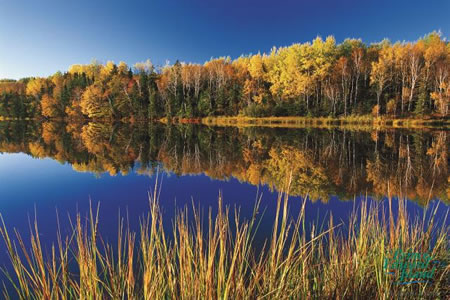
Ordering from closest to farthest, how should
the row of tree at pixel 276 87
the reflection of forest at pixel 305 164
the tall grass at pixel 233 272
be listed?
1. the tall grass at pixel 233 272
2. the reflection of forest at pixel 305 164
3. the row of tree at pixel 276 87

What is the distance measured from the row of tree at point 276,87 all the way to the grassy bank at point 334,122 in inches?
56.0

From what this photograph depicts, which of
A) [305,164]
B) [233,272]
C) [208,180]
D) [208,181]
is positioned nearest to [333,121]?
[305,164]

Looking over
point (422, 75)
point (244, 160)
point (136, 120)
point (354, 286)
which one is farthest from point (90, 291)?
point (136, 120)

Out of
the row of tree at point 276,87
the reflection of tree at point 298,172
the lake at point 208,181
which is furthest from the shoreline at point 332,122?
the reflection of tree at point 298,172

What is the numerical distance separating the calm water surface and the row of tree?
2424 centimetres

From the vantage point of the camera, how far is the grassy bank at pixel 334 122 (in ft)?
103

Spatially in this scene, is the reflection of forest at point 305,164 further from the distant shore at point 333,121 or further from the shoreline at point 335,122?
the distant shore at point 333,121

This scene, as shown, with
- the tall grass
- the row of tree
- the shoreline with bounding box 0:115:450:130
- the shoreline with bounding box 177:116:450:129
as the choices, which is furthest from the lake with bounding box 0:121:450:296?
the row of tree

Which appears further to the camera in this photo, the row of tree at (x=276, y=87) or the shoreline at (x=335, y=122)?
the row of tree at (x=276, y=87)

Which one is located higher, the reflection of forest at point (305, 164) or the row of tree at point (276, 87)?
the row of tree at point (276, 87)

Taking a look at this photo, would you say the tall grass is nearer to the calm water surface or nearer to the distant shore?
the calm water surface

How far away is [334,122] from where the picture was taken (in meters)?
36.3

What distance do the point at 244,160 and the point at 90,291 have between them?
11261mm

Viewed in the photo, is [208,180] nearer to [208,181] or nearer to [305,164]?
[208,181]
